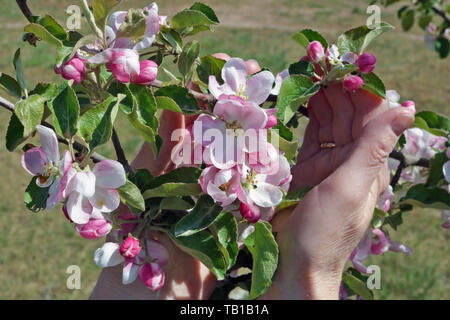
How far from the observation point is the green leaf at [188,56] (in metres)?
1.00

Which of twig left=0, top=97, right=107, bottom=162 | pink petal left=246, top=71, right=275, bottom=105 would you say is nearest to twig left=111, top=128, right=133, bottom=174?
twig left=0, top=97, right=107, bottom=162

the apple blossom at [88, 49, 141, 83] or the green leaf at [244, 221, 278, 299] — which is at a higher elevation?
the apple blossom at [88, 49, 141, 83]

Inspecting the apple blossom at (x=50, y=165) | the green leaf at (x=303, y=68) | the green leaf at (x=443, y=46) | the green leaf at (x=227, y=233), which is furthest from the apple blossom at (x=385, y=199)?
the green leaf at (x=443, y=46)

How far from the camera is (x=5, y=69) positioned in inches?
283

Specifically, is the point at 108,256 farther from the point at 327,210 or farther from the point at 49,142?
the point at 327,210

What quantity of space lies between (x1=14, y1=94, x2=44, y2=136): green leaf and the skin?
1.37 feet

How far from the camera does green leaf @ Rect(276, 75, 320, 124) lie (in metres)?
1.06

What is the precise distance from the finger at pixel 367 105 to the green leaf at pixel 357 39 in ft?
0.38

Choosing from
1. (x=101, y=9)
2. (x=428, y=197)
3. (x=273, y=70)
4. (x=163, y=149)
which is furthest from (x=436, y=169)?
(x=273, y=70)

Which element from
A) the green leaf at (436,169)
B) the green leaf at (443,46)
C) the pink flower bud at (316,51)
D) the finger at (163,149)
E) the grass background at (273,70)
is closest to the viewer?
the pink flower bud at (316,51)

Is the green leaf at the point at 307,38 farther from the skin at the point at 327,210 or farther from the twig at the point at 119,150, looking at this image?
the twig at the point at 119,150

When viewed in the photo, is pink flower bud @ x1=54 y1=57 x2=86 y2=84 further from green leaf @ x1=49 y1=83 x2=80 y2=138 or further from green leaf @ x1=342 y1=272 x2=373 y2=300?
green leaf @ x1=342 y1=272 x2=373 y2=300

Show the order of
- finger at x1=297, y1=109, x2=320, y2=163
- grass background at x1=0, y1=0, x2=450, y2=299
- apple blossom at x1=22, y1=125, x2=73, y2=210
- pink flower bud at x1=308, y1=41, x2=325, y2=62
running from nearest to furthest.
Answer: apple blossom at x1=22, y1=125, x2=73, y2=210 → pink flower bud at x1=308, y1=41, x2=325, y2=62 → finger at x1=297, y1=109, x2=320, y2=163 → grass background at x1=0, y1=0, x2=450, y2=299

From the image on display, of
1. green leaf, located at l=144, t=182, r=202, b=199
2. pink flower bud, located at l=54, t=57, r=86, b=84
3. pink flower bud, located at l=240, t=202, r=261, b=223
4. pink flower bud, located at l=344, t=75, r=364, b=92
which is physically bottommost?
pink flower bud, located at l=240, t=202, r=261, b=223
